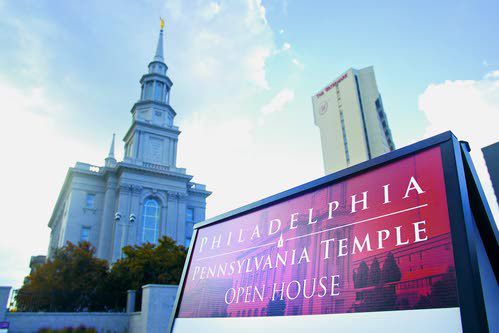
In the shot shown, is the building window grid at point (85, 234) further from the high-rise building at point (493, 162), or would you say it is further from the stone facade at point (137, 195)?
the high-rise building at point (493, 162)

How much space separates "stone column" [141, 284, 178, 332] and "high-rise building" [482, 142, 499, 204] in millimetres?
11666

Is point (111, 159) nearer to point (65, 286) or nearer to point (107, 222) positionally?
point (107, 222)

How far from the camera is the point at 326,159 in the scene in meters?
56.3

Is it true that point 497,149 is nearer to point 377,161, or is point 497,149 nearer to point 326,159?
point 377,161

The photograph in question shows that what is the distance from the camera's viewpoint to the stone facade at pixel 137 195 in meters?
34.5

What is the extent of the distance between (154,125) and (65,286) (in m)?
24.1

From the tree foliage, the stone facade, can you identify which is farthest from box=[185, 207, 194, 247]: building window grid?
the tree foliage

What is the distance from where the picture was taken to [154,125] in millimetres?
40438

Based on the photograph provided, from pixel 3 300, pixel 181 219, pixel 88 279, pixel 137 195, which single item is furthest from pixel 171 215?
pixel 3 300

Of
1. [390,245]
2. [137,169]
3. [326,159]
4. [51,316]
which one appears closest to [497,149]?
[390,245]

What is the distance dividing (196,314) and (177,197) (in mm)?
32680

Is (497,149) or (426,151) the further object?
(497,149)

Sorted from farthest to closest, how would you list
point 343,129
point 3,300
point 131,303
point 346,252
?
point 343,129, point 131,303, point 3,300, point 346,252

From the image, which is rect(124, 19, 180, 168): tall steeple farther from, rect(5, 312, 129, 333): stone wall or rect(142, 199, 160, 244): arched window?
rect(5, 312, 129, 333): stone wall
